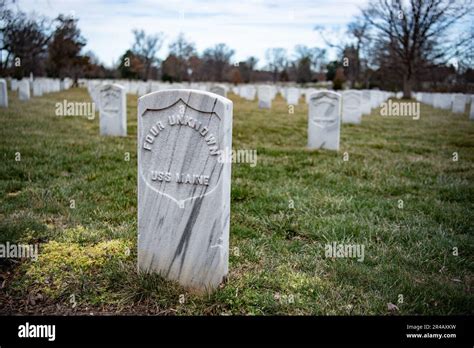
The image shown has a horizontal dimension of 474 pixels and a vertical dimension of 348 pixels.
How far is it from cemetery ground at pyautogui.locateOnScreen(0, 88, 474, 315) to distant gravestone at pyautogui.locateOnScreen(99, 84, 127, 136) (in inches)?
61.1

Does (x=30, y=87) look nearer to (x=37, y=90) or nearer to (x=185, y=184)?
(x=37, y=90)

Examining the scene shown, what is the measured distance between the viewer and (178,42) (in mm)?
22250

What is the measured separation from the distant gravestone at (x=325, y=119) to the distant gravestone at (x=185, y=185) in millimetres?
6321

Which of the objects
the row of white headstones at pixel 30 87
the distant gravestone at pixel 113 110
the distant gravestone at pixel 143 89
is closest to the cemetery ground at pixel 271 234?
the distant gravestone at pixel 113 110

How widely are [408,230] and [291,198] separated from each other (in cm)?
155

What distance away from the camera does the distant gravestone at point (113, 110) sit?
9977 mm

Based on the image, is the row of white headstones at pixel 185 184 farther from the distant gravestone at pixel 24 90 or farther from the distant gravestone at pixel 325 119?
the distant gravestone at pixel 24 90

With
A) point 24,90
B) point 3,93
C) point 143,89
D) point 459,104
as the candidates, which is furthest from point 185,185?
point 143,89

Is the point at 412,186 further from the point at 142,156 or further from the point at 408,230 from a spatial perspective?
the point at 142,156

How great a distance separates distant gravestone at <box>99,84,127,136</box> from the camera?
32.7ft

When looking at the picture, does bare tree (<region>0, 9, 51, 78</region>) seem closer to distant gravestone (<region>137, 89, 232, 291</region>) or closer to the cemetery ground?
the cemetery ground

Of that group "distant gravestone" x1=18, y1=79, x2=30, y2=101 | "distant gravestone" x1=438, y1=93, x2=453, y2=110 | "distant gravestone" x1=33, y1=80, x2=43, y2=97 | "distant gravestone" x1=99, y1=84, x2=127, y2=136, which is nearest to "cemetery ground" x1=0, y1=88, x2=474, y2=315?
"distant gravestone" x1=99, y1=84, x2=127, y2=136

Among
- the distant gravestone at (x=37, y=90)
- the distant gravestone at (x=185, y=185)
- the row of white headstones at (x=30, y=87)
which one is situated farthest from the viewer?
the distant gravestone at (x=37, y=90)
